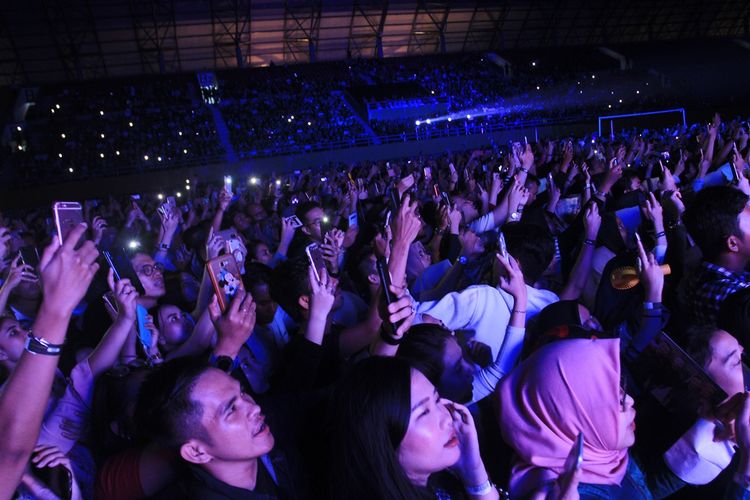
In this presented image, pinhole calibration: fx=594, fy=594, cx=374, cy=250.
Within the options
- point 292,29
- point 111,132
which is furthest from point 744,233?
point 292,29

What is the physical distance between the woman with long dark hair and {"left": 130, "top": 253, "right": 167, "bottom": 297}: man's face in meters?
2.14

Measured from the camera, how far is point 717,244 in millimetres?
2768

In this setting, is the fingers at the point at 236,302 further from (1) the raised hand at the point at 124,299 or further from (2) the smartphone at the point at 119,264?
(2) the smartphone at the point at 119,264

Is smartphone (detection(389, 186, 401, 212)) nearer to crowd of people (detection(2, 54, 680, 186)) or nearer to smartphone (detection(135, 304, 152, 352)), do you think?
smartphone (detection(135, 304, 152, 352))

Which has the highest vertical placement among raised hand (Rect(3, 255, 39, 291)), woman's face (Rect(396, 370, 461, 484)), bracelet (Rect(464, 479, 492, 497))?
raised hand (Rect(3, 255, 39, 291))

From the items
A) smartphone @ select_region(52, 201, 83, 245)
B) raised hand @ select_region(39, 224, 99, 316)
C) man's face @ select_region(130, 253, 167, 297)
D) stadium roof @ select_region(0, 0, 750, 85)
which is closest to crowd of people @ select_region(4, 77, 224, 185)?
stadium roof @ select_region(0, 0, 750, 85)

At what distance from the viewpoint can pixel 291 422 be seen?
2068 millimetres

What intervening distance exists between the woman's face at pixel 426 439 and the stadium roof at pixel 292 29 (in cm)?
2447

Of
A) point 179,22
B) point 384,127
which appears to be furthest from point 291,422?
point 179,22

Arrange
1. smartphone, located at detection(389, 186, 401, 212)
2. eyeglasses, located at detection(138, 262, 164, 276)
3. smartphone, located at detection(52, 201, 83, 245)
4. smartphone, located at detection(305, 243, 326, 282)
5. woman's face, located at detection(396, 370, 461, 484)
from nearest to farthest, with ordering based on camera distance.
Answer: woman's face, located at detection(396, 370, 461, 484)
smartphone, located at detection(52, 201, 83, 245)
smartphone, located at detection(305, 243, 326, 282)
smartphone, located at detection(389, 186, 401, 212)
eyeglasses, located at detection(138, 262, 164, 276)

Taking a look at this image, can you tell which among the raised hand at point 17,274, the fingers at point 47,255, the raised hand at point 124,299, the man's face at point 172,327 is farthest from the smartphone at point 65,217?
the raised hand at point 17,274

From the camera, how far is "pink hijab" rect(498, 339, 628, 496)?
5.36 ft

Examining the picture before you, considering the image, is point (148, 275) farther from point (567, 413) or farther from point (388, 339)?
point (567, 413)

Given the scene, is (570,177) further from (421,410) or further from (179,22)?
(179,22)
